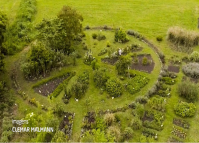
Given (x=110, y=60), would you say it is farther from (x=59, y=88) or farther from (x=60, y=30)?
(x=59, y=88)

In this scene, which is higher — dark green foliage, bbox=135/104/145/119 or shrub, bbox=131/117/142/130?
dark green foliage, bbox=135/104/145/119

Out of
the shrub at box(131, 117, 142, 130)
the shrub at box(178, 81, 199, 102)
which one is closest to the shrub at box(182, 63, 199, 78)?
the shrub at box(178, 81, 199, 102)

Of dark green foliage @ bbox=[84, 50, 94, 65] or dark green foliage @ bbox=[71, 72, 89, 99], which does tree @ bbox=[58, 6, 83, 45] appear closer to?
dark green foliage @ bbox=[84, 50, 94, 65]

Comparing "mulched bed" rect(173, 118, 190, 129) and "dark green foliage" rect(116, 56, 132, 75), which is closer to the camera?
"mulched bed" rect(173, 118, 190, 129)

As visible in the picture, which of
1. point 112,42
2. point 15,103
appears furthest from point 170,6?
point 15,103

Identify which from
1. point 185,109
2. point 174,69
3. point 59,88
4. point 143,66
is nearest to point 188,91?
point 185,109

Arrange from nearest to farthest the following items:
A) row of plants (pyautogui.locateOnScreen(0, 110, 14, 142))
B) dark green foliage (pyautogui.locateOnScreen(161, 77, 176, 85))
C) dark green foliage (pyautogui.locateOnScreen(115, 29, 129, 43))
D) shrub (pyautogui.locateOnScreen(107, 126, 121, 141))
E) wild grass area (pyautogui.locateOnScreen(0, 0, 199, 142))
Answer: shrub (pyautogui.locateOnScreen(107, 126, 121, 141)) < row of plants (pyautogui.locateOnScreen(0, 110, 14, 142)) < wild grass area (pyautogui.locateOnScreen(0, 0, 199, 142)) < dark green foliage (pyautogui.locateOnScreen(161, 77, 176, 85)) < dark green foliage (pyautogui.locateOnScreen(115, 29, 129, 43))

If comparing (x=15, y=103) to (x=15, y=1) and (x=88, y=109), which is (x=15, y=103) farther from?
(x=15, y=1)
